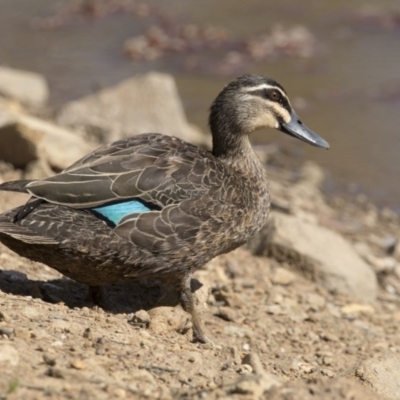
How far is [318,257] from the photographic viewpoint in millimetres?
7148

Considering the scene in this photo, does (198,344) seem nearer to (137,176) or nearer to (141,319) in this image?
(141,319)

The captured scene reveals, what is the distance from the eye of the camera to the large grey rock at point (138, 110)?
34.3 ft

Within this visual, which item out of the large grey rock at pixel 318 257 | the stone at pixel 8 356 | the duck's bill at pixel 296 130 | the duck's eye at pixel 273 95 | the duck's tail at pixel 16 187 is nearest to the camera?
the stone at pixel 8 356

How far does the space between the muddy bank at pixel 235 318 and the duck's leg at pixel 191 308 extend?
57 mm

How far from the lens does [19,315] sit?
5.06 meters

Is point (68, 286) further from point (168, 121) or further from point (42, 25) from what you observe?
point (42, 25)

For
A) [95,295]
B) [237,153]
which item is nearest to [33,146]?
[237,153]

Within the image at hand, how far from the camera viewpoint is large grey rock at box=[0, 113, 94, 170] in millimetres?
7445

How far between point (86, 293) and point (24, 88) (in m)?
6.28

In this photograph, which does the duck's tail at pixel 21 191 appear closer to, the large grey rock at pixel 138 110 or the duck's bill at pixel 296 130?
the duck's bill at pixel 296 130

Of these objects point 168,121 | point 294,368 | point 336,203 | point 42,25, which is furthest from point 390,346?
point 42,25

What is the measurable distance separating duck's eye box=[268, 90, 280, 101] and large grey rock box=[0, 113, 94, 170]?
2.00 meters

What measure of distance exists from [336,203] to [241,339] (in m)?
3.76

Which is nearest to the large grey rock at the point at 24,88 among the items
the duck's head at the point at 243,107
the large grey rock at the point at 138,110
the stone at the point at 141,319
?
the large grey rock at the point at 138,110
